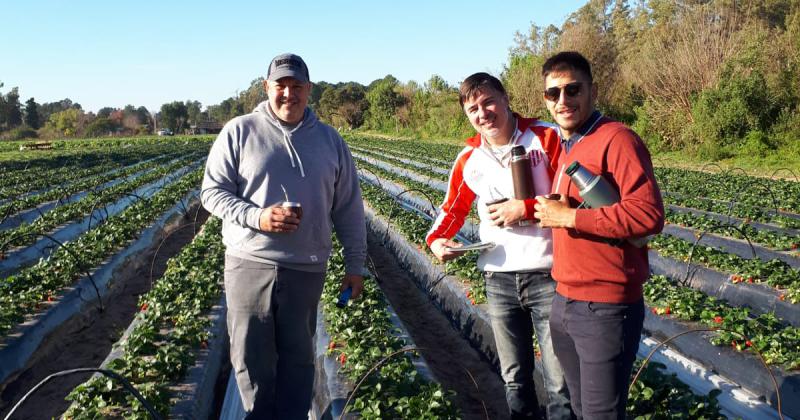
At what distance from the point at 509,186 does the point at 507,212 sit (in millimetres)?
299

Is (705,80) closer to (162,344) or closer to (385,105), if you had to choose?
(162,344)

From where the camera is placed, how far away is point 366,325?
541 centimetres

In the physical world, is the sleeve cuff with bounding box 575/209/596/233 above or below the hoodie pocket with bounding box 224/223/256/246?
above

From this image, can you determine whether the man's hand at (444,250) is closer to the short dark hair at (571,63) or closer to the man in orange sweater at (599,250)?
the man in orange sweater at (599,250)

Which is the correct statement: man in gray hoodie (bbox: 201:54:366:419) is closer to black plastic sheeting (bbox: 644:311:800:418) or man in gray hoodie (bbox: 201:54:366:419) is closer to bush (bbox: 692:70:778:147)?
black plastic sheeting (bbox: 644:311:800:418)

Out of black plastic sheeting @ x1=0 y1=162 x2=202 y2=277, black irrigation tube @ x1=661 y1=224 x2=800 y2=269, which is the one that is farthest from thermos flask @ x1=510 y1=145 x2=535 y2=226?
black plastic sheeting @ x1=0 y1=162 x2=202 y2=277

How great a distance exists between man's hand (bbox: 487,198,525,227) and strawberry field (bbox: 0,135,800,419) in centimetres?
120

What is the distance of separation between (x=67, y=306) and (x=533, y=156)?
21.4ft

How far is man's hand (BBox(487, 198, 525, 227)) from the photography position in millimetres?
2826

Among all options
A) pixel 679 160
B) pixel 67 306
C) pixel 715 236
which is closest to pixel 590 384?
pixel 67 306

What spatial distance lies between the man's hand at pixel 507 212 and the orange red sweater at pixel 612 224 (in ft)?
1.06

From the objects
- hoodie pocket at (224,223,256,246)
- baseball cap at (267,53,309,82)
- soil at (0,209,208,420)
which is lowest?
soil at (0,209,208,420)

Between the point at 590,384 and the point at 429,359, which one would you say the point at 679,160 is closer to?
the point at 429,359

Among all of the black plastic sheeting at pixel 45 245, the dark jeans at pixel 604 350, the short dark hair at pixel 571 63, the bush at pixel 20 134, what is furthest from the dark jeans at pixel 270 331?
the bush at pixel 20 134
